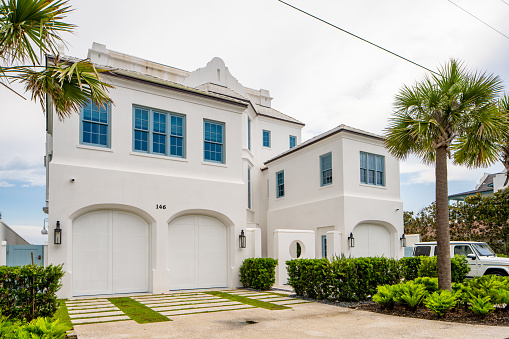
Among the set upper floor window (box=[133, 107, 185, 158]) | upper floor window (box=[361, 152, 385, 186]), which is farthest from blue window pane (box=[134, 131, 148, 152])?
upper floor window (box=[361, 152, 385, 186])

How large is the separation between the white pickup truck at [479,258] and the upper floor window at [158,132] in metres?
11.8

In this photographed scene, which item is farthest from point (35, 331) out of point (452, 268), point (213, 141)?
point (452, 268)

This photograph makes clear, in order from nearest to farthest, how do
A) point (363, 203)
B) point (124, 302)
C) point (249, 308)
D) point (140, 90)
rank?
point (249, 308)
point (124, 302)
point (140, 90)
point (363, 203)

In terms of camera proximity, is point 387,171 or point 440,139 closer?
point 440,139

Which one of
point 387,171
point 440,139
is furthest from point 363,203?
point 440,139

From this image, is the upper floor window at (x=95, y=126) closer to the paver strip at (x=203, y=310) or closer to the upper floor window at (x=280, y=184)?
the paver strip at (x=203, y=310)

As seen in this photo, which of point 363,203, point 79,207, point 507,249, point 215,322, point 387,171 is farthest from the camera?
point 507,249

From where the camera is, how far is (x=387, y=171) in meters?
21.5

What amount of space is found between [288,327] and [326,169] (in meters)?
12.5

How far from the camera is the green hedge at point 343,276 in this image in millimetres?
12969

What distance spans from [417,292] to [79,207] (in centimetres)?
1018

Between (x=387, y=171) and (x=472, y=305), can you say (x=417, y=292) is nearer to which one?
(x=472, y=305)

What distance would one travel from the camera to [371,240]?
2061cm

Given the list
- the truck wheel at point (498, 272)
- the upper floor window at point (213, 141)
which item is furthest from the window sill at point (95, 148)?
the truck wheel at point (498, 272)
